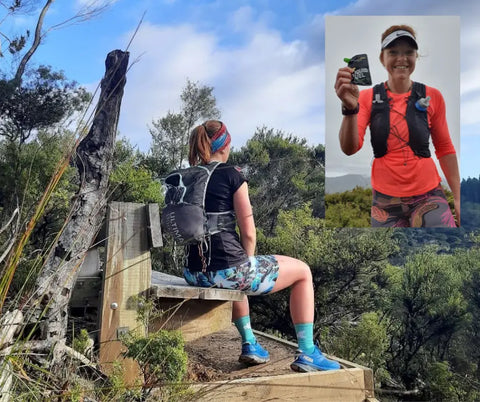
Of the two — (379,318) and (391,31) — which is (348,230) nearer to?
(379,318)

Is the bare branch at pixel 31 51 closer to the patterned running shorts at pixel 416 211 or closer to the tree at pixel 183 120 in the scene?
the tree at pixel 183 120

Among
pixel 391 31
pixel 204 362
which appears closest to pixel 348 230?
pixel 391 31

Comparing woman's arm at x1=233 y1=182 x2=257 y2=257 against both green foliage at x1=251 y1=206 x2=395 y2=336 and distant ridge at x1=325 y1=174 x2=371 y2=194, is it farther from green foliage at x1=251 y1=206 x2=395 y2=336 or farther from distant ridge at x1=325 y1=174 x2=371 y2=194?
distant ridge at x1=325 y1=174 x2=371 y2=194

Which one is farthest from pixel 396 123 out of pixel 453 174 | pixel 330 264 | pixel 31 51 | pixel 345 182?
pixel 31 51

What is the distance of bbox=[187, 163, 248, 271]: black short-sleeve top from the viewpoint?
7.64 feet

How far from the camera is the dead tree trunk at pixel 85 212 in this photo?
186 centimetres

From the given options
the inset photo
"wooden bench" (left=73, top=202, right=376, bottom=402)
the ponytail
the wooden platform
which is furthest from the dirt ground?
the inset photo

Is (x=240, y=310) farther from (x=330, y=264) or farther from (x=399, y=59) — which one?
(x=399, y=59)

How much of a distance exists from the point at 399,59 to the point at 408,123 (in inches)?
54.1

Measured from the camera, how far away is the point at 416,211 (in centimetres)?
820

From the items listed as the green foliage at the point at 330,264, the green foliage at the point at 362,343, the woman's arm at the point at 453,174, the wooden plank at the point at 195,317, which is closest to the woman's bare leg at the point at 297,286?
the wooden plank at the point at 195,317

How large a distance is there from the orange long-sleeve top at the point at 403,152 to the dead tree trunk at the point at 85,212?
A: 6467 millimetres

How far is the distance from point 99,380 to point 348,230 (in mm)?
7941

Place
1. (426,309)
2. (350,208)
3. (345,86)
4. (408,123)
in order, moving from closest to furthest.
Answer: (345,86) < (408,123) < (350,208) < (426,309)
